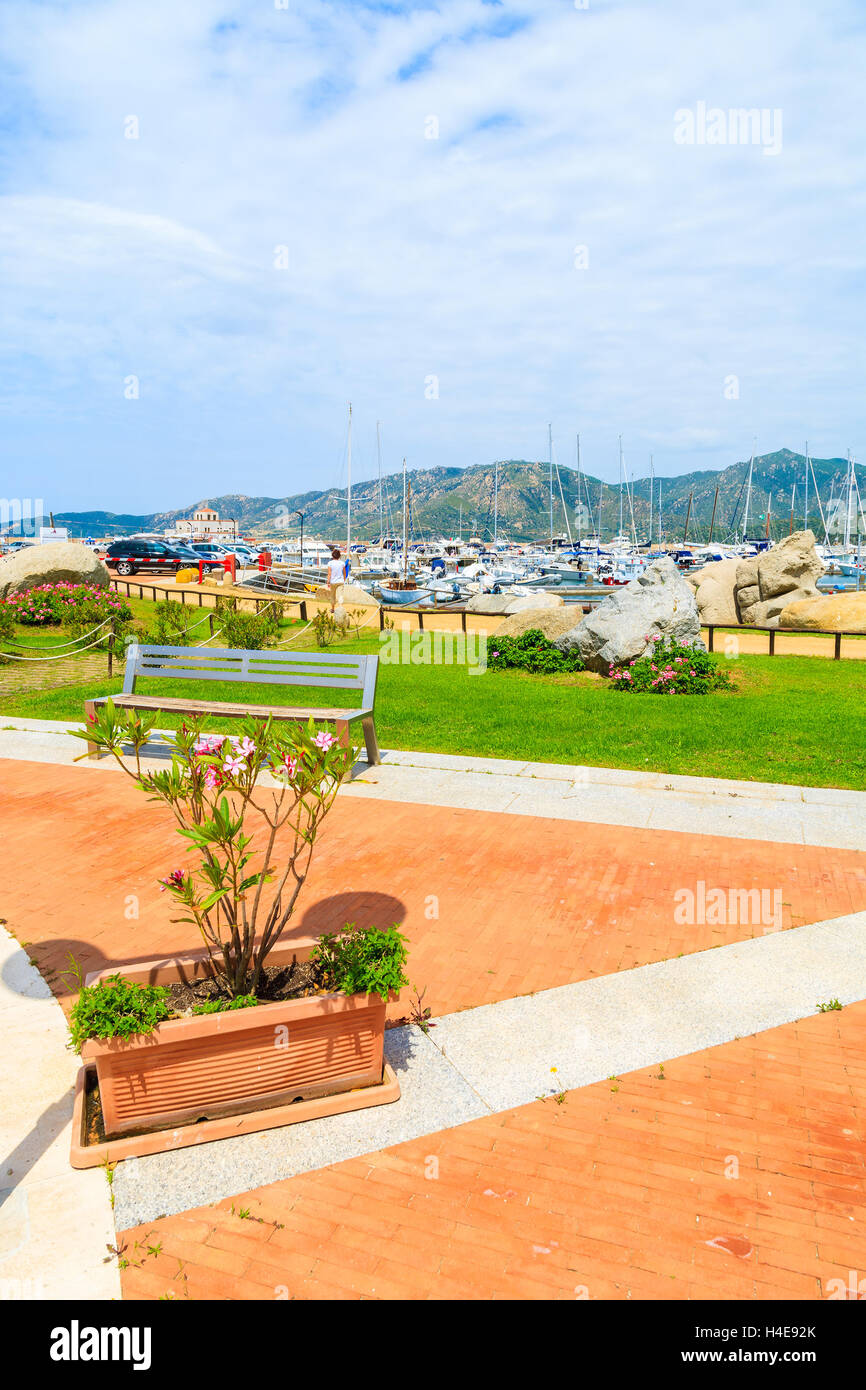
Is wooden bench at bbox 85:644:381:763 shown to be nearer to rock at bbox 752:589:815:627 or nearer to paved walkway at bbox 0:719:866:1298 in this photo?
paved walkway at bbox 0:719:866:1298

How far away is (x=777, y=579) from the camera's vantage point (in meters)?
22.5

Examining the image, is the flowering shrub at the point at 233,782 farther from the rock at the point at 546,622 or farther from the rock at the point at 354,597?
the rock at the point at 354,597

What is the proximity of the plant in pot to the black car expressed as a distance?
1439 inches

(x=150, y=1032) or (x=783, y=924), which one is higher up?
(x=150, y=1032)

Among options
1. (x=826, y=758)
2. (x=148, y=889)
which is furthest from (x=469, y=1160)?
(x=826, y=758)

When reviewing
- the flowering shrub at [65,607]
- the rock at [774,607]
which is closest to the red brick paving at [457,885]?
the flowering shrub at [65,607]

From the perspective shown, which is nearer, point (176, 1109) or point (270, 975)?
point (176, 1109)

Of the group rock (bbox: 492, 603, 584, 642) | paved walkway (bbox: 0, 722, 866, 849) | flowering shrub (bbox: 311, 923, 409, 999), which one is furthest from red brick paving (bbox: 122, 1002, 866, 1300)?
rock (bbox: 492, 603, 584, 642)

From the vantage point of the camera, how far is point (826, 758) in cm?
892

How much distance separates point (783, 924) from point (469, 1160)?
2784mm

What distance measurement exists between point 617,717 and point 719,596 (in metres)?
14.0
